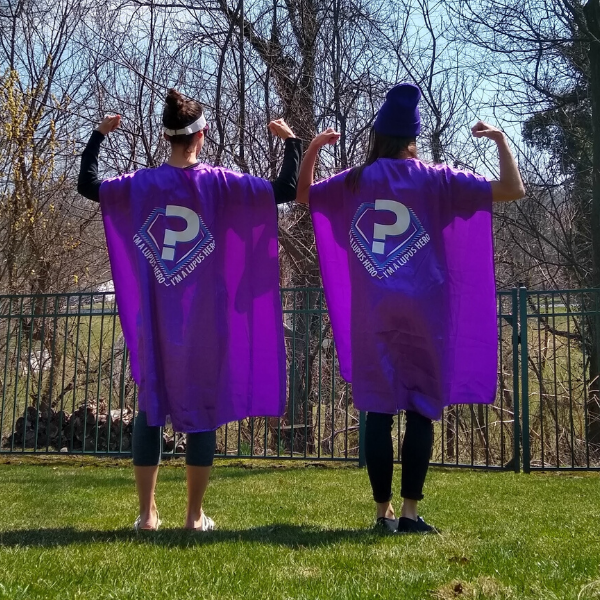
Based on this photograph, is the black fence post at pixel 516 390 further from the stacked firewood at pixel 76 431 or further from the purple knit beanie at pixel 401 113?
the stacked firewood at pixel 76 431

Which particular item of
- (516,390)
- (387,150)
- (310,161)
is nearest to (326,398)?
(516,390)

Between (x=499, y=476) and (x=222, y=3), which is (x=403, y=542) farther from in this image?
(x=222, y=3)

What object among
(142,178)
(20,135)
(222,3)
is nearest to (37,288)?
(20,135)

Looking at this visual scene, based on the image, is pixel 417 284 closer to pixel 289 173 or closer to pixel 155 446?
pixel 289 173

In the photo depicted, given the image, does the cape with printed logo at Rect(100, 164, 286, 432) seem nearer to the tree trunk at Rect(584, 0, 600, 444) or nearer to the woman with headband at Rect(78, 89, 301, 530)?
the woman with headband at Rect(78, 89, 301, 530)

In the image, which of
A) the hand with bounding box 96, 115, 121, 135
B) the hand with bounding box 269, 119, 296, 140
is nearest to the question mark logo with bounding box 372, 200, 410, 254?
the hand with bounding box 269, 119, 296, 140

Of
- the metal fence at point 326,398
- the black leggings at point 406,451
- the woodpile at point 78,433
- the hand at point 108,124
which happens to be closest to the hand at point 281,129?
the hand at point 108,124

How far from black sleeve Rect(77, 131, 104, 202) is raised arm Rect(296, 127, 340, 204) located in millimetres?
1000

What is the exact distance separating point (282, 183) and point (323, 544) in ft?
5.48

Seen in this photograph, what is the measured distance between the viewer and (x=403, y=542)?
9.36 ft

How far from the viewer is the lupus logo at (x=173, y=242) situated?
127 inches

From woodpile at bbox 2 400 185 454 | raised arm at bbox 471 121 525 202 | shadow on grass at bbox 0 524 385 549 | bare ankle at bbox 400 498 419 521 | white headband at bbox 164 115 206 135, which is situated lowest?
shadow on grass at bbox 0 524 385 549

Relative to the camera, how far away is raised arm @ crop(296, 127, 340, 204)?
3506mm

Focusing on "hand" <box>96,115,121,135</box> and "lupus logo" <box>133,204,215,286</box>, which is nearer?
"lupus logo" <box>133,204,215,286</box>
